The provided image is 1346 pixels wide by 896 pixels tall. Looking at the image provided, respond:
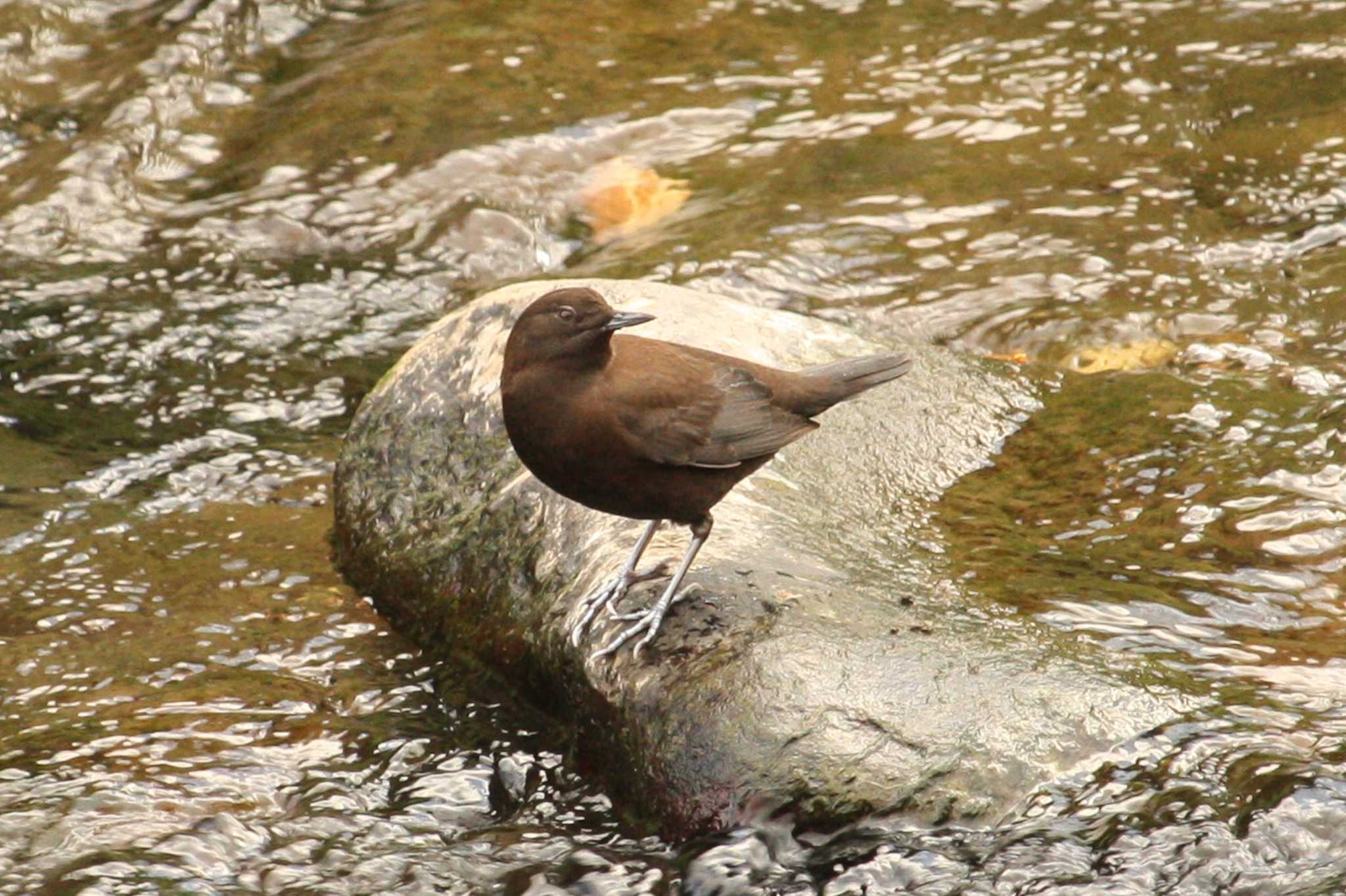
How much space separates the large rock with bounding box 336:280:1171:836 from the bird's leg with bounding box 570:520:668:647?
5 centimetres

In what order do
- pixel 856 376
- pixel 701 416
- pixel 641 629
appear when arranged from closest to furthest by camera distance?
1. pixel 641 629
2. pixel 701 416
3. pixel 856 376

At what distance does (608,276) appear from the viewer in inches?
285

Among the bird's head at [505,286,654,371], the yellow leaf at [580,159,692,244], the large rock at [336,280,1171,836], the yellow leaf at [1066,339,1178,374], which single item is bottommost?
the yellow leaf at [1066,339,1178,374]

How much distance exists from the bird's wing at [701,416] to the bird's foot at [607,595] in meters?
0.40

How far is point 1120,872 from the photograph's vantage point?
3578 millimetres

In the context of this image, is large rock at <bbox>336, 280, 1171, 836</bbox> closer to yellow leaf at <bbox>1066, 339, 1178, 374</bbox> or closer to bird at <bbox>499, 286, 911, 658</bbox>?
bird at <bbox>499, 286, 911, 658</bbox>

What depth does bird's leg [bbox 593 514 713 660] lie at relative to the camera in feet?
13.4

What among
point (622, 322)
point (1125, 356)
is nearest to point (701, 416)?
point (622, 322)

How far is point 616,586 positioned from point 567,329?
73 cm

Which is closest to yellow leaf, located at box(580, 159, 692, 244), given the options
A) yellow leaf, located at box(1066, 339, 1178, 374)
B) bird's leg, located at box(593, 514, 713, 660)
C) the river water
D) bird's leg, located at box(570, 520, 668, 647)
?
the river water

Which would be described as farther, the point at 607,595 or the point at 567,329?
the point at 607,595

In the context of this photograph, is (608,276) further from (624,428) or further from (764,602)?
(764,602)

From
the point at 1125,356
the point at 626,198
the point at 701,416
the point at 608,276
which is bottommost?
the point at 1125,356

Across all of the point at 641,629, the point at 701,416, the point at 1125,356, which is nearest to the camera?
the point at 641,629
